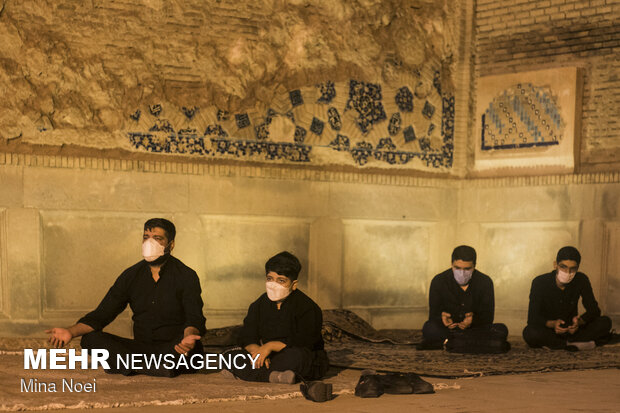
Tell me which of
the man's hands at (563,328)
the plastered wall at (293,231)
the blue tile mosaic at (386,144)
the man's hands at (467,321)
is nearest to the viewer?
the man's hands at (467,321)

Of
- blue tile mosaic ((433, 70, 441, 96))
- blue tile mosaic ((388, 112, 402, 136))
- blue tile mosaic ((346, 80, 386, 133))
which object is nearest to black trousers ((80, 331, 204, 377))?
blue tile mosaic ((346, 80, 386, 133))

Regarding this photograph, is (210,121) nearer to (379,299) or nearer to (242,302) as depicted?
(242,302)

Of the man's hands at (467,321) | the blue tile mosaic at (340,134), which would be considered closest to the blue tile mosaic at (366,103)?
the blue tile mosaic at (340,134)

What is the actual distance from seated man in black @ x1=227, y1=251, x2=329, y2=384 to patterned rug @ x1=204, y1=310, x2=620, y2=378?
2.18 ft

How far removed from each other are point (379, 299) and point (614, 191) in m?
2.62

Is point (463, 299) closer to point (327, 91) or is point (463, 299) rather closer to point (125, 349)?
point (327, 91)

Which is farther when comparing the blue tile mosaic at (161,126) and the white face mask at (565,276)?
the blue tile mosaic at (161,126)

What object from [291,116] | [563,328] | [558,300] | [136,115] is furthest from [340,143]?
[563,328]

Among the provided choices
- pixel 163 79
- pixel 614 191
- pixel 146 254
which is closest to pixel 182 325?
pixel 146 254

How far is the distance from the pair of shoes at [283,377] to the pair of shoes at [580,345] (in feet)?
9.70

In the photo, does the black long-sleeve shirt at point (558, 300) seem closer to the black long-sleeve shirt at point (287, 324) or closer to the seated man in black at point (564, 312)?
the seated man in black at point (564, 312)

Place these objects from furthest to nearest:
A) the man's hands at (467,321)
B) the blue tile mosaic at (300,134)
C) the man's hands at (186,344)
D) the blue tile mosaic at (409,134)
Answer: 1. the blue tile mosaic at (409,134)
2. the blue tile mosaic at (300,134)
3. the man's hands at (467,321)
4. the man's hands at (186,344)

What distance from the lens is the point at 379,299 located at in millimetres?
8422

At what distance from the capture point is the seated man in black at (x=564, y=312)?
6.69m
